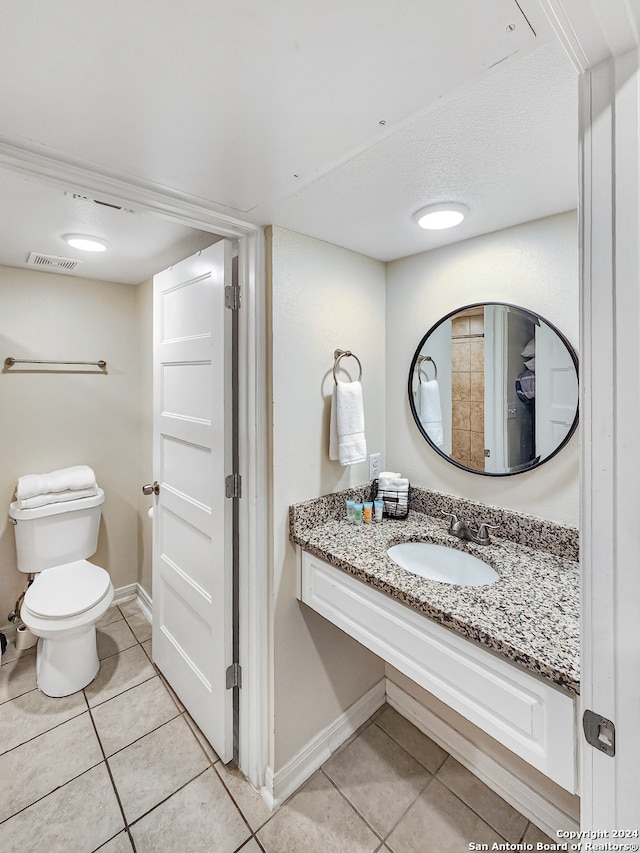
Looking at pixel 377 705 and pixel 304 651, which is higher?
pixel 304 651

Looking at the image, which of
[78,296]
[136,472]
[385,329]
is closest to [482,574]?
[385,329]

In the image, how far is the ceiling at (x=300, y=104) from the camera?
665 mm

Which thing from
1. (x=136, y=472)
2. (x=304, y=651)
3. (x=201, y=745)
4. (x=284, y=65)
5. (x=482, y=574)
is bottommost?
(x=201, y=745)

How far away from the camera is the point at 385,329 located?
1920 millimetres

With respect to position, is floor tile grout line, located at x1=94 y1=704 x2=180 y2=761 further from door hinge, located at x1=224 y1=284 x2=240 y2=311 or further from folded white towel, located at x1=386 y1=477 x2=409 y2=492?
door hinge, located at x1=224 y1=284 x2=240 y2=311

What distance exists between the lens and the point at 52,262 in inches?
82.3

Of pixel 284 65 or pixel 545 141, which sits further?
pixel 545 141

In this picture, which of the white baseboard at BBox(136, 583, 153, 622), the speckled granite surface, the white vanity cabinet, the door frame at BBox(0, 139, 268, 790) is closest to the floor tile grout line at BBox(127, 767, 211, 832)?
the door frame at BBox(0, 139, 268, 790)

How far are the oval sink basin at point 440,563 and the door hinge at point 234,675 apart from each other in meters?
0.77

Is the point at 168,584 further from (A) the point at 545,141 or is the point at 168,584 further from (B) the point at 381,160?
(A) the point at 545,141

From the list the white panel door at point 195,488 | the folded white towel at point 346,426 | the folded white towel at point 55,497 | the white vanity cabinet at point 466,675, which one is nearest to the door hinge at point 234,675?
the white panel door at point 195,488

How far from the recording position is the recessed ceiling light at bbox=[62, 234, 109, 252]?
172 centimetres

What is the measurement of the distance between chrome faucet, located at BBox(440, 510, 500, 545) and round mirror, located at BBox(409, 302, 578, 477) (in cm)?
21

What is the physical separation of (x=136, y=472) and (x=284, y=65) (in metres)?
2.51
